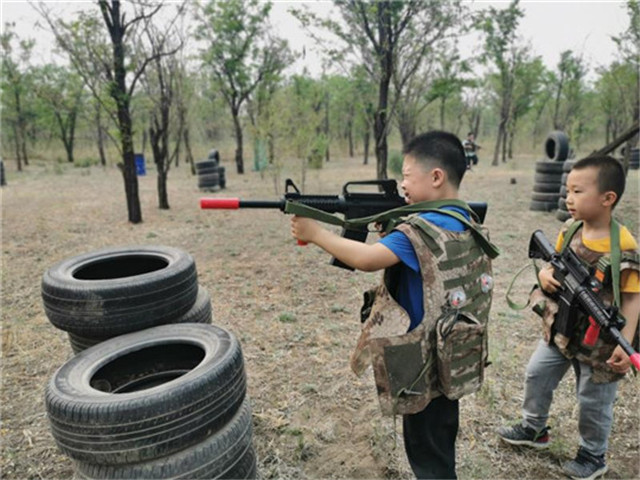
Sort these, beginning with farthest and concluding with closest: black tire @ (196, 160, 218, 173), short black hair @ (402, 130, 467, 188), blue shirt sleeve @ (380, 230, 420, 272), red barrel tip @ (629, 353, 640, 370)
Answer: black tire @ (196, 160, 218, 173) < short black hair @ (402, 130, 467, 188) < blue shirt sleeve @ (380, 230, 420, 272) < red barrel tip @ (629, 353, 640, 370)

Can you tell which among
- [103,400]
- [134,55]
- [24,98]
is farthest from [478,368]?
[24,98]

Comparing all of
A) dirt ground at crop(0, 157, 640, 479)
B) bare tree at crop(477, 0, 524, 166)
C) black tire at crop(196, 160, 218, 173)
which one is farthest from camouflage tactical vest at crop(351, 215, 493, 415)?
bare tree at crop(477, 0, 524, 166)

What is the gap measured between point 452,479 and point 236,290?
13.1ft

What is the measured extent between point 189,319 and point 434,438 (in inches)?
69.5

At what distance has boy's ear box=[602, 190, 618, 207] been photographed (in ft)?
6.84

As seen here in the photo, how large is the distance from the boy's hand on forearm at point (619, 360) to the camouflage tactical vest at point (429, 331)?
675 millimetres

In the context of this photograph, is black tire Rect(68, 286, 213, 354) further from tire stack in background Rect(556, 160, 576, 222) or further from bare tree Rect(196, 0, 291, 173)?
bare tree Rect(196, 0, 291, 173)

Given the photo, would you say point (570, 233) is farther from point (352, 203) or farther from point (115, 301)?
point (115, 301)

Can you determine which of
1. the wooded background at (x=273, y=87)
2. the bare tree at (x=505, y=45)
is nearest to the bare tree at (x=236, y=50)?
the wooded background at (x=273, y=87)

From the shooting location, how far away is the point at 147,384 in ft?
8.32

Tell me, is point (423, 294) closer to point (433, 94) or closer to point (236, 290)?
point (236, 290)

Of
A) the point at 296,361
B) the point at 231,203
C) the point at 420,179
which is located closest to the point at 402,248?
the point at 420,179

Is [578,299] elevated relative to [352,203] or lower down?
lower down

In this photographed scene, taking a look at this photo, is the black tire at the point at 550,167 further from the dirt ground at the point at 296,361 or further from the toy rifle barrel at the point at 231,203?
the toy rifle barrel at the point at 231,203
